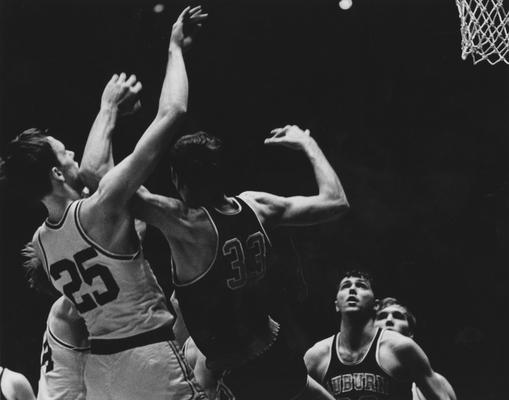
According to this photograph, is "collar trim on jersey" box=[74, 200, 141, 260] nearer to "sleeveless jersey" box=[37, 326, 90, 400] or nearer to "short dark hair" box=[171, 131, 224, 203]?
"short dark hair" box=[171, 131, 224, 203]

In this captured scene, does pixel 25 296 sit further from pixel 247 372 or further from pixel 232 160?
pixel 247 372

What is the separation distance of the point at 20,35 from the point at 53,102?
29.2 inches

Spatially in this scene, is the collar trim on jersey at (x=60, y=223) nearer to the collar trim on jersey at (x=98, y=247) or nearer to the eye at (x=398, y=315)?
the collar trim on jersey at (x=98, y=247)

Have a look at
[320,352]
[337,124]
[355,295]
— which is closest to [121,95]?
[355,295]

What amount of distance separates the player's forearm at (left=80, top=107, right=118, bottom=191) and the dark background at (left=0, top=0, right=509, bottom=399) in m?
4.24

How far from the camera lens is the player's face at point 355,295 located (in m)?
5.64

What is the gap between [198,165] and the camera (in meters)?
3.38

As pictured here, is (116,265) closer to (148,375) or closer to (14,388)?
(148,375)

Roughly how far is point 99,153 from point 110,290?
1.71ft

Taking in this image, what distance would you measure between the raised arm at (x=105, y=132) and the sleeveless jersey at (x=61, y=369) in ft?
3.20

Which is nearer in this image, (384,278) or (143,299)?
(143,299)

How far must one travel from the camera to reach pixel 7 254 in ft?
25.3

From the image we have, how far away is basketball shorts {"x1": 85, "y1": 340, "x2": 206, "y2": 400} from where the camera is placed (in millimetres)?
3178

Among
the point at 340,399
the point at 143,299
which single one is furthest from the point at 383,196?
the point at 143,299
